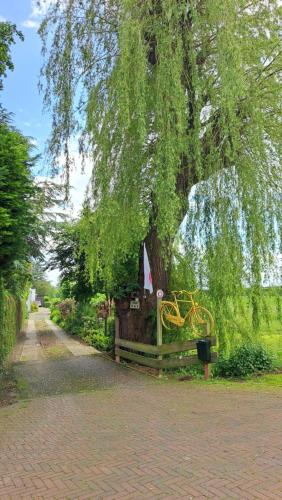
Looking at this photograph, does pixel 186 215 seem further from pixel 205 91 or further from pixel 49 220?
pixel 49 220

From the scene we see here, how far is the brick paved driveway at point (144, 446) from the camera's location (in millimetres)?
3809

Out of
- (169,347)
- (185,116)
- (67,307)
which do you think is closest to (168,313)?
(169,347)

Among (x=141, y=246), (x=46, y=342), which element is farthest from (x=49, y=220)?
(x=141, y=246)

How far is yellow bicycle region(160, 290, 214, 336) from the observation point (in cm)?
955

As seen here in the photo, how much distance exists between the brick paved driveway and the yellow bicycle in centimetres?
197

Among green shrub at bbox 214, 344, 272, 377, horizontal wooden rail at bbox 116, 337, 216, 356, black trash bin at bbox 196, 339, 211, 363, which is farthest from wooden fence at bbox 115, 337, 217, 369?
green shrub at bbox 214, 344, 272, 377

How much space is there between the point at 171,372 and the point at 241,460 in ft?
19.1

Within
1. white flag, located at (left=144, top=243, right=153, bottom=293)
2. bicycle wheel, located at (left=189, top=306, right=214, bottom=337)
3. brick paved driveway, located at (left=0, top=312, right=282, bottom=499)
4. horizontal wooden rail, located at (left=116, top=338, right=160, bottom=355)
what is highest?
white flag, located at (left=144, top=243, right=153, bottom=293)

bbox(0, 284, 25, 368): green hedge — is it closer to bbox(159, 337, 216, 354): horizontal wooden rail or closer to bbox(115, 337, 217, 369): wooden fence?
bbox(115, 337, 217, 369): wooden fence

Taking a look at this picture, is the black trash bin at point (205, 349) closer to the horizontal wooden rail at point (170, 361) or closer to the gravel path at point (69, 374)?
the horizontal wooden rail at point (170, 361)

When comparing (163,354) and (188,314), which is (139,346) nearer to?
(163,354)

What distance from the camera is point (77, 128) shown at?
9906mm

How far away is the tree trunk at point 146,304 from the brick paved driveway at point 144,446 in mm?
3180

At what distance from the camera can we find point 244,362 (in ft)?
32.9
